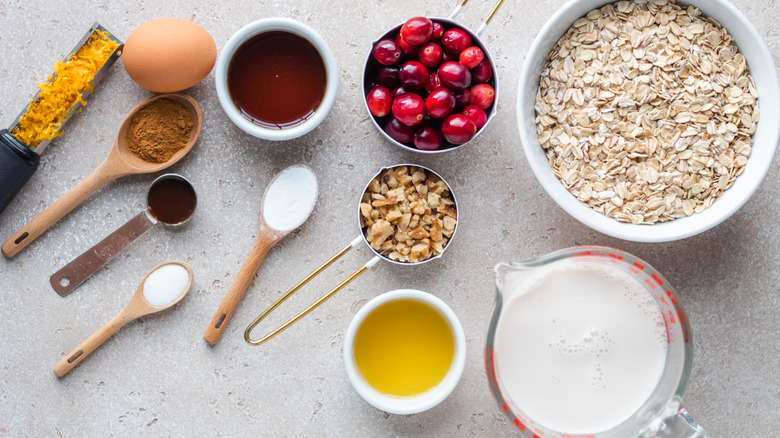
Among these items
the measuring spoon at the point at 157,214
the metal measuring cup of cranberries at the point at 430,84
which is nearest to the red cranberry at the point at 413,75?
the metal measuring cup of cranberries at the point at 430,84

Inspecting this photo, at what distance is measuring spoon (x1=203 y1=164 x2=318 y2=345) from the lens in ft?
3.85

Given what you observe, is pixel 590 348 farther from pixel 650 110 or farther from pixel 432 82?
pixel 432 82

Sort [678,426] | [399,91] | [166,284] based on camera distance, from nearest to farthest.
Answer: [678,426]
[399,91]
[166,284]

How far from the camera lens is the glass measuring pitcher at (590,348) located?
1017 mm

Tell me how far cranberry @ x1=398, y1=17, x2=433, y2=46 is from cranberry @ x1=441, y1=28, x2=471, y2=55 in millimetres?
32

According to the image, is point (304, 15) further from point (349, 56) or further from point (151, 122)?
point (151, 122)

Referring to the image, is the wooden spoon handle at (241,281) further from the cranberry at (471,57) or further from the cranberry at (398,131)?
the cranberry at (471,57)

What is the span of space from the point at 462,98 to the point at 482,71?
59mm

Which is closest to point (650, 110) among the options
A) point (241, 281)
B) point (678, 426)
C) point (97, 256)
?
point (678, 426)

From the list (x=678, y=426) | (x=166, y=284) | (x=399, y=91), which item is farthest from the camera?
(x=166, y=284)

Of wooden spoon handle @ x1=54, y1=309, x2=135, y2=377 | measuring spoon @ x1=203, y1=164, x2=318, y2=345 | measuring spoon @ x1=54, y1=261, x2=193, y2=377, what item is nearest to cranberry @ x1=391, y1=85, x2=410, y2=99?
measuring spoon @ x1=203, y1=164, x2=318, y2=345

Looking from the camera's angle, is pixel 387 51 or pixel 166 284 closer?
pixel 387 51

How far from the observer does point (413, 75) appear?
1.08 meters

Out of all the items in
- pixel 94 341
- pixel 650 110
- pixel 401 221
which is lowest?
pixel 94 341
